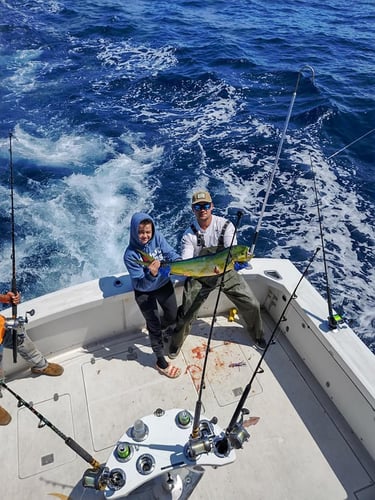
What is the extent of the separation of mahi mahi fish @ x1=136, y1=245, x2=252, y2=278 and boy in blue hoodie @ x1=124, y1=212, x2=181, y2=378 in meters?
0.07

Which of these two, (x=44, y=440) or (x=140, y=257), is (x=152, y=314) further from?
(x=44, y=440)

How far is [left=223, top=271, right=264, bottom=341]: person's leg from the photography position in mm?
3320

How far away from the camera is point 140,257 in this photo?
294 centimetres

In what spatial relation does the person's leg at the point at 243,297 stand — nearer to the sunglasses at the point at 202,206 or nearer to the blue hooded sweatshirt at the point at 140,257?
the blue hooded sweatshirt at the point at 140,257

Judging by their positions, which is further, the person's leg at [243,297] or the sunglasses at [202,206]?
the person's leg at [243,297]

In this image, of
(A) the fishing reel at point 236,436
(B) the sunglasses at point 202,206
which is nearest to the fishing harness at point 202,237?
(B) the sunglasses at point 202,206

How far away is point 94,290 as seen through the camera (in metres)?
3.25

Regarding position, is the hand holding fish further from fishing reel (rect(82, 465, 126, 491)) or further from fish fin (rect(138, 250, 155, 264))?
fishing reel (rect(82, 465, 126, 491))

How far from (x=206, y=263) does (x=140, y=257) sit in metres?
0.57

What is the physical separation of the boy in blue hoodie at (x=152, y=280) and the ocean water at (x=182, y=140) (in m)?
1.22

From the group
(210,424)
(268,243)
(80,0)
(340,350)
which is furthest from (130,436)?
(80,0)

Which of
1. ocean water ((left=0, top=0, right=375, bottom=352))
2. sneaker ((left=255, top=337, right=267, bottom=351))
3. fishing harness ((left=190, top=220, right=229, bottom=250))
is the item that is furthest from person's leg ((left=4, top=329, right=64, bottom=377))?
ocean water ((left=0, top=0, right=375, bottom=352))

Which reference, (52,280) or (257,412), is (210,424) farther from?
(52,280)

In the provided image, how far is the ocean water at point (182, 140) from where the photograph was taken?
6.36 meters
